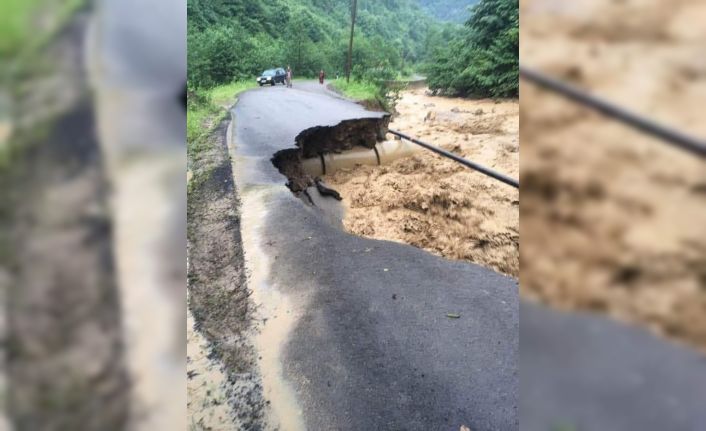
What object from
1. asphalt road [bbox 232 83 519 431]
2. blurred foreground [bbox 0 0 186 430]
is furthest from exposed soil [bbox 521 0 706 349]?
asphalt road [bbox 232 83 519 431]

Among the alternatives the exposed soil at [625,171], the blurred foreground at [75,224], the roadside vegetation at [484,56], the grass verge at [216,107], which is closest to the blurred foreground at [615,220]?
the exposed soil at [625,171]

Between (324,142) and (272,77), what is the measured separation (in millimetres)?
3544

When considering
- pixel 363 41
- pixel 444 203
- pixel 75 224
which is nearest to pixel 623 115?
pixel 75 224

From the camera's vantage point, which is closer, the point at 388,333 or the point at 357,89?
the point at 388,333

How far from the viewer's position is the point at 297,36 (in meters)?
8.33

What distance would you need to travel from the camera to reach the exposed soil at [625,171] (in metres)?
0.24

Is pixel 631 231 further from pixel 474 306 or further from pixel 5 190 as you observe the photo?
pixel 474 306

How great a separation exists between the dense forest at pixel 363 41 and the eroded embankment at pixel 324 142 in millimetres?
1155

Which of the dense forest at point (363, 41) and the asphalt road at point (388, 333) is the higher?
the dense forest at point (363, 41)

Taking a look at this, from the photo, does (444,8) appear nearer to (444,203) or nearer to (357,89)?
(357,89)

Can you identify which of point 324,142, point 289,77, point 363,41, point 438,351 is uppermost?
point 363,41

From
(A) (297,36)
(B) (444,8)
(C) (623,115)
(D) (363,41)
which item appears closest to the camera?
(C) (623,115)

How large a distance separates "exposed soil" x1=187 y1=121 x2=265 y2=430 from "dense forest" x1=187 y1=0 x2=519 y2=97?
899mm

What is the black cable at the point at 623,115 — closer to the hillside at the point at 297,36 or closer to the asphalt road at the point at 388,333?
the hillside at the point at 297,36
